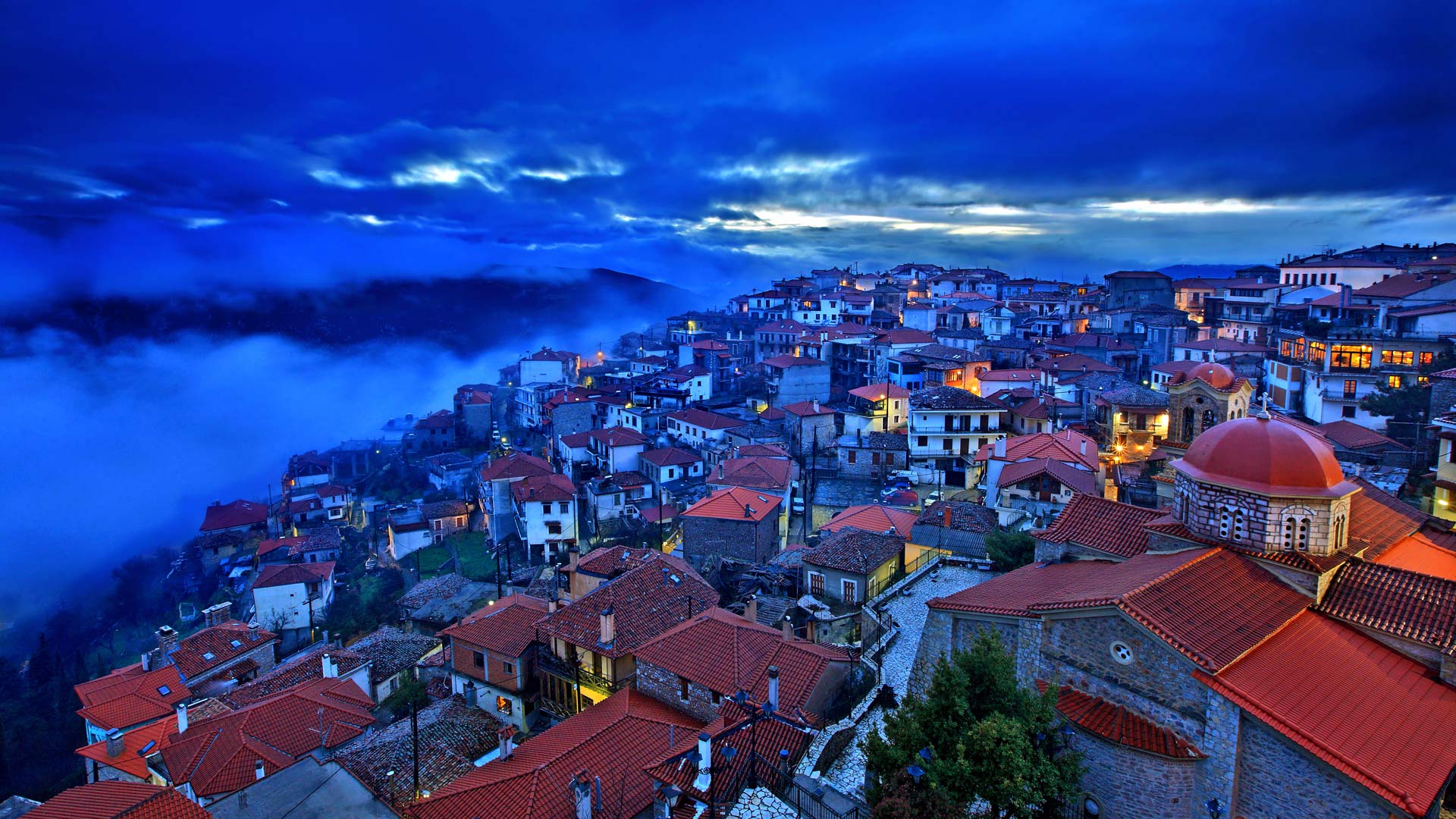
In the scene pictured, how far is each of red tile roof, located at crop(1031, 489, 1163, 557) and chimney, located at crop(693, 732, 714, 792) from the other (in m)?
8.74

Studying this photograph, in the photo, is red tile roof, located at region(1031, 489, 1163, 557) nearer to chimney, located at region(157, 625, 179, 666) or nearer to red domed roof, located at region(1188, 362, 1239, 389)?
red domed roof, located at region(1188, 362, 1239, 389)

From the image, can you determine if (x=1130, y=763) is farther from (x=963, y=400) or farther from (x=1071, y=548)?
(x=963, y=400)

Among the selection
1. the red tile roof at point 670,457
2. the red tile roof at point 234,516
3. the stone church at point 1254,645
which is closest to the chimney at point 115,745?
the stone church at point 1254,645

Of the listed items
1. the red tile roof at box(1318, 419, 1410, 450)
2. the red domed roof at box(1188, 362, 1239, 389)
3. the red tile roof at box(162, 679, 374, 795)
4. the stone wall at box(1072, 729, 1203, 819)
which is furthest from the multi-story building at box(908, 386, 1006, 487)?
the red tile roof at box(162, 679, 374, 795)

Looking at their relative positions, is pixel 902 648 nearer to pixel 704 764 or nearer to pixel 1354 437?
pixel 704 764

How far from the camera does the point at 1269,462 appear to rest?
12883 millimetres

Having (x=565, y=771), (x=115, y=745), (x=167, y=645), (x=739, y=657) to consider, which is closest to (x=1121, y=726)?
(x=739, y=657)

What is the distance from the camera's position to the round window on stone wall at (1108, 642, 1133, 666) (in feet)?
37.1

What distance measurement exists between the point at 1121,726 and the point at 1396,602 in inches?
199

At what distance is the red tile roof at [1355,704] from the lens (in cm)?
911

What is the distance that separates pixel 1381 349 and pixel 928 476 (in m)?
20.6

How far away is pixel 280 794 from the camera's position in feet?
49.3

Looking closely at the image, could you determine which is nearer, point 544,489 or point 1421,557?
point 1421,557

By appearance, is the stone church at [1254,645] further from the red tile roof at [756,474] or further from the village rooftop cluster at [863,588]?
the red tile roof at [756,474]
